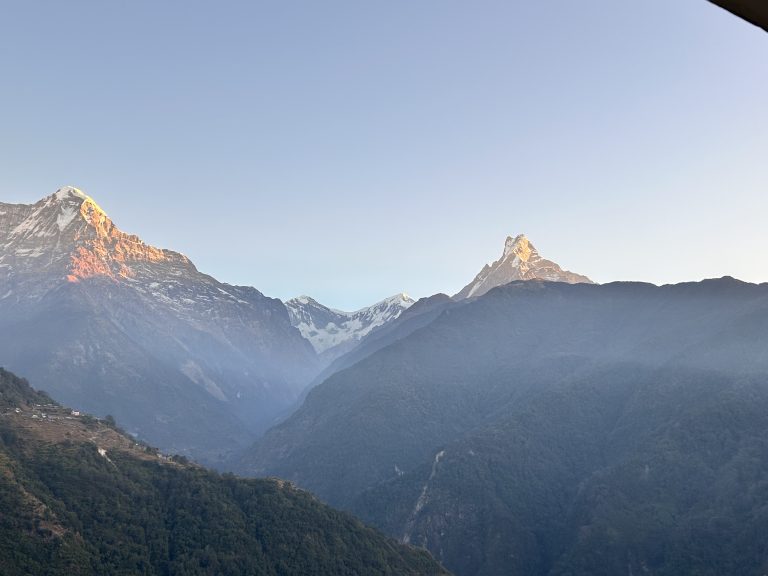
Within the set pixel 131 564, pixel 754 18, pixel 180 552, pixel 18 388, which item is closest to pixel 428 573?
pixel 180 552

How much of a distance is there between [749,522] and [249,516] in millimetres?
148067

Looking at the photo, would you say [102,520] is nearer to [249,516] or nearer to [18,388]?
[249,516]

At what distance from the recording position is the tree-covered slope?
122062 millimetres

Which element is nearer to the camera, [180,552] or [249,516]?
[180,552]

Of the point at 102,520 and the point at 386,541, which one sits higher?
the point at 102,520

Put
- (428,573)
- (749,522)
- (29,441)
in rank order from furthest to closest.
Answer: (749,522) → (428,573) → (29,441)

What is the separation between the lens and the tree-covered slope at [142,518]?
12206 cm

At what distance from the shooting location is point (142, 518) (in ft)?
466

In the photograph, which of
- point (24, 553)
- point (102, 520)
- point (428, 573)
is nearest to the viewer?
point (24, 553)

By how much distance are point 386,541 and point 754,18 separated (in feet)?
611

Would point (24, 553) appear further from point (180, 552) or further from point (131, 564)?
point (180, 552)

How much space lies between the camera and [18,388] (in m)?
198

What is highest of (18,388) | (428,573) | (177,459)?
(18,388)

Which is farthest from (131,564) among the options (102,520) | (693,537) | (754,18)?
(693,537)
